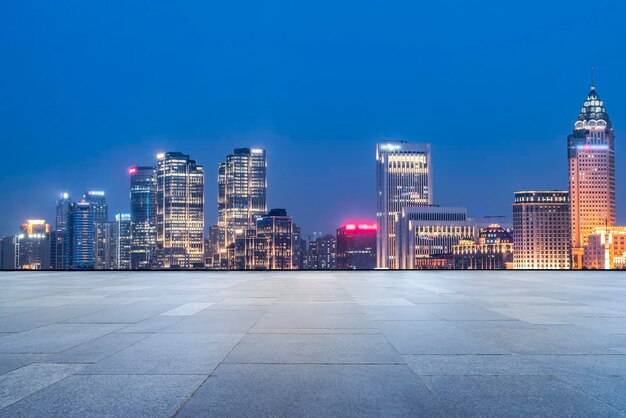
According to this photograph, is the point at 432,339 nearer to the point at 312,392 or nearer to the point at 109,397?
the point at 312,392

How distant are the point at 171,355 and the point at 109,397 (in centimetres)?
187

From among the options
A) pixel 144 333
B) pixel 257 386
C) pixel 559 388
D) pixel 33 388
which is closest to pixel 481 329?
pixel 559 388

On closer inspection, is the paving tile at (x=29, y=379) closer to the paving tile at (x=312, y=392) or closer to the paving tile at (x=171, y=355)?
the paving tile at (x=171, y=355)

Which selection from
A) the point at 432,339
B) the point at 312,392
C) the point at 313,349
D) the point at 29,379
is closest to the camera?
the point at 312,392

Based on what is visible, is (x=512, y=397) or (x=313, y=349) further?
(x=313, y=349)

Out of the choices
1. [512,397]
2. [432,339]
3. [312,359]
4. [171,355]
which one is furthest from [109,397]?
[432,339]

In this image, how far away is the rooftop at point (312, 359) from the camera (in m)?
5.17

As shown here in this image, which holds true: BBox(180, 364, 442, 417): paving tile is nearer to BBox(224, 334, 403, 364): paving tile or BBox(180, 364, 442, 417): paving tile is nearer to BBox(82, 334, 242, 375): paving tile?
BBox(224, 334, 403, 364): paving tile

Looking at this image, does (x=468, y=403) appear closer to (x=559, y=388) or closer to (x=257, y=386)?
(x=559, y=388)

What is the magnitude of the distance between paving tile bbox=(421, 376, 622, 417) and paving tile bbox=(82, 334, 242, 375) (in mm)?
2736

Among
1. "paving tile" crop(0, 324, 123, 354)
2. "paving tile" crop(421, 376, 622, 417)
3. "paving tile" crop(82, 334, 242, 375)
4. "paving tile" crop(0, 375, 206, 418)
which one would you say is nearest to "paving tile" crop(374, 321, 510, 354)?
"paving tile" crop(421, 376, 622, 417)

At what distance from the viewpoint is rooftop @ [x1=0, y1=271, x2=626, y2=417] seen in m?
5.17

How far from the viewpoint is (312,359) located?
23.0ft

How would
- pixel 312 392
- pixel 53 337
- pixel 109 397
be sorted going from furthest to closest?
pixel 53 337 → pixel 312 392 → pixel 109 397
